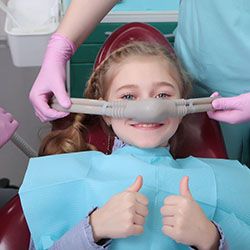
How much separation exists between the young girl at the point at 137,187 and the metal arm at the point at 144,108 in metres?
0.04

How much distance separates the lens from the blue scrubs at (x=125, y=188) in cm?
104

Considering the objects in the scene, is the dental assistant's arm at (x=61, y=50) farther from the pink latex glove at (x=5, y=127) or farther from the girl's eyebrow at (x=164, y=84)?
the girl's eyebrow at (x=164, y=84)

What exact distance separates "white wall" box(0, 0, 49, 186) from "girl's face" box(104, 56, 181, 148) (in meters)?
1.04

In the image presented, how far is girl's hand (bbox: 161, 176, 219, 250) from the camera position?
2.95ft

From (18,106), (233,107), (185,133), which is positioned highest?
(233,107)

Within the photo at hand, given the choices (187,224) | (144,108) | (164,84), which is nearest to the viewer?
(187,224)

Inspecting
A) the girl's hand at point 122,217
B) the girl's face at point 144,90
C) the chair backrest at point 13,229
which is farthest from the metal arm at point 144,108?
the chair backrest at point 13,229

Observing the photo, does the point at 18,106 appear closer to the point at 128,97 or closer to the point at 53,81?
the point at 53,81

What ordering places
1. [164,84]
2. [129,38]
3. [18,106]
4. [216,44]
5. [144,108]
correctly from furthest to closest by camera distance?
1. [18,106]
2. [129,38]
3. [216,44]
4. [164,84]
5. [144,108]

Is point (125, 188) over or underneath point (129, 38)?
underneath

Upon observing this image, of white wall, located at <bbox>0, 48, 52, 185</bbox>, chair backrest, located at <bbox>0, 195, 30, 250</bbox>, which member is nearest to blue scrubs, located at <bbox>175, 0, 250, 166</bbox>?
chair backrest, located at <bbox>0, 195, 30, 250</bbox>

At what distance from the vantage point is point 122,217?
91 centimetres

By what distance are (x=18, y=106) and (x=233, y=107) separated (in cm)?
124

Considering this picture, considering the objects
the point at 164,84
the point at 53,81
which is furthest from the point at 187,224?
the point at 53,81
